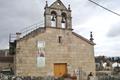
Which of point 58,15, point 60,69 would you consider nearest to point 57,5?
point 58,15

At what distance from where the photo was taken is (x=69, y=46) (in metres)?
31.8

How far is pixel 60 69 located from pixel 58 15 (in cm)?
620

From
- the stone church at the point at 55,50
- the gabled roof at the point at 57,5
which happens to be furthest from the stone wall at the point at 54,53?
the gabled roof at the point at 57,5

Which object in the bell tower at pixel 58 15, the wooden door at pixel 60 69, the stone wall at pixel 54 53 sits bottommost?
the wooden door at pixel 60 69

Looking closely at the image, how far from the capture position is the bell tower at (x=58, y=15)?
30406 mm

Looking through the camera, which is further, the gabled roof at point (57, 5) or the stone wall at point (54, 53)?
the gabled roof at point (57, 5)

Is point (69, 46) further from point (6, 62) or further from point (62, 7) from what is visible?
point (6, 62)

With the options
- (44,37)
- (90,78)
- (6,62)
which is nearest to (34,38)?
(44,37)

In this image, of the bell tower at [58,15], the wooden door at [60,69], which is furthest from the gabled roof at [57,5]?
the wooden door at [60,69]

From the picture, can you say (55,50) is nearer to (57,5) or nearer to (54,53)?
(54,53)

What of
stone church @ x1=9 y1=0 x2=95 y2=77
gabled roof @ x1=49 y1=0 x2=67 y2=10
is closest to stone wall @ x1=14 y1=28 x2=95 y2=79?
stone church @ x1=9 y1=0 x2=95 y2=77

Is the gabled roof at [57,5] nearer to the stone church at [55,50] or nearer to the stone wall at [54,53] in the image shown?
the stone church at [55,50]

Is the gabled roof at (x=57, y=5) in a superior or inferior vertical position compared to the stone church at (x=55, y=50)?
superior

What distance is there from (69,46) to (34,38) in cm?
458
